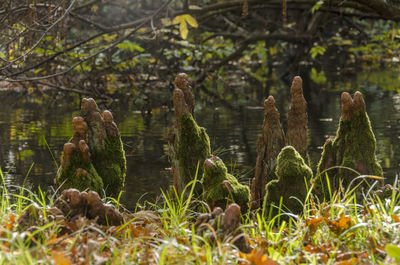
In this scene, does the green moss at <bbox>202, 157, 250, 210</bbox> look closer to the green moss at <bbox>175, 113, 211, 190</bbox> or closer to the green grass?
the green grass

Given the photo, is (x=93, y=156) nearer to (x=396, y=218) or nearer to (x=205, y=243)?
(x=205, y=243)

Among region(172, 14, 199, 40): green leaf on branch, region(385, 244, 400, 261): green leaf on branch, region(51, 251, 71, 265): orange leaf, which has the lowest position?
region(51, 251, 71, 265): orange leaf

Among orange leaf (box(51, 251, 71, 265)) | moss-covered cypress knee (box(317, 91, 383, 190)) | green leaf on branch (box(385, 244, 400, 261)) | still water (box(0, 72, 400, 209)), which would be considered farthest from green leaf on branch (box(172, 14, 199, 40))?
green leaf on branch (box(385, 244, 400, 261))

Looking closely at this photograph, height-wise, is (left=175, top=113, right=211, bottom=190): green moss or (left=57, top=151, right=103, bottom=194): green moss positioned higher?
(left=175, top=113, right=211, bottom=190): green moss

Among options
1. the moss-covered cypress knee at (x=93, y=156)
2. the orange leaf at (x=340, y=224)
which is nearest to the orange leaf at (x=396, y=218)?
the orange leaf at (x=340, y=224)

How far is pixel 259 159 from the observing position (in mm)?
5805

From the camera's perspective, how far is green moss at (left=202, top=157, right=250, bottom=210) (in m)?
5.10

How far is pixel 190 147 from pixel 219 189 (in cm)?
82

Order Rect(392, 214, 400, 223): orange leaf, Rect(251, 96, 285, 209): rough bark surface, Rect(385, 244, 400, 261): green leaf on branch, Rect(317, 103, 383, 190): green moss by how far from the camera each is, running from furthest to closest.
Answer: Rect(251, 96, 285, 209): rough bark surface
Rect(317, 103, 383, 190): green moss
Rect(392, 214, 400, 223): orange leaf
Rect(385, 244, 400, 261): green leaf on branch

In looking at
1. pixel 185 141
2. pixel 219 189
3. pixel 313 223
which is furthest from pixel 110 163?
pixel 313 223

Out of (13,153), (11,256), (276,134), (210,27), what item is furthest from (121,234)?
(210,27)

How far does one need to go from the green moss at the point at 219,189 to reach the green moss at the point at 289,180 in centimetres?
23

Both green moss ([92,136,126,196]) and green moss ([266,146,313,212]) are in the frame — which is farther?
green moss ([92,136,126,196])

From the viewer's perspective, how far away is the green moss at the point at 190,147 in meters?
5.79
